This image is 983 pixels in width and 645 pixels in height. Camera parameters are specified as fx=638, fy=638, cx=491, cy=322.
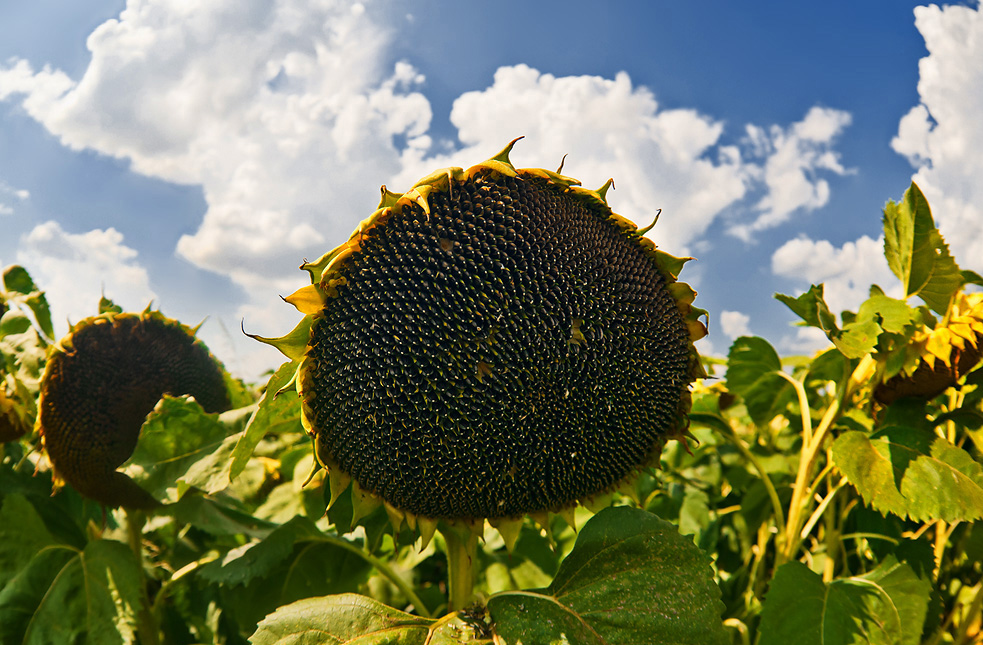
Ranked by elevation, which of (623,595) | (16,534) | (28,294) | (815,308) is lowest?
(623,595)

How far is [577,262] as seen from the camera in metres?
1.25

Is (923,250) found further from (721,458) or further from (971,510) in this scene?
(721,458)

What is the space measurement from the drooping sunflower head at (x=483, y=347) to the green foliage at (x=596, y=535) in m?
0.13

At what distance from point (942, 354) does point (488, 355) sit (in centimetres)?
143

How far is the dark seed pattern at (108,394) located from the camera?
1941mm

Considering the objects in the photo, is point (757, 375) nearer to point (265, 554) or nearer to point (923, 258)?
point (923, 258)

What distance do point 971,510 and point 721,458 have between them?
59.4 inches

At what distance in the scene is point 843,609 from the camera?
170 centimetres

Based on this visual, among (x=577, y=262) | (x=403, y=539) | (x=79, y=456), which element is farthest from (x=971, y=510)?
(x=79, y=456)

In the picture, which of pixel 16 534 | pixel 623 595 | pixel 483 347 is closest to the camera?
pixel 483 347

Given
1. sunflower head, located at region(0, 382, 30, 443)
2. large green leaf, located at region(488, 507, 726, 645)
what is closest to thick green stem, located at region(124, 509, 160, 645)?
sunflower head, located at region(0, 382, 30, 443)

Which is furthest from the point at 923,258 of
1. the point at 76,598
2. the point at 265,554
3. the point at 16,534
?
the point at 16,534

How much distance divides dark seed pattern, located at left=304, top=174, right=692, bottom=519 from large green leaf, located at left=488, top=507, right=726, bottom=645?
0.16 meters

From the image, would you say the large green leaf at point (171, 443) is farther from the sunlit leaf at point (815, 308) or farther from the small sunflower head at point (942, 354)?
the small sunflower head at point (942, 354)
